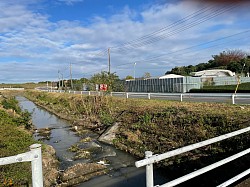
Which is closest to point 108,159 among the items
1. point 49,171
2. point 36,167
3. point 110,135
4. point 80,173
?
point 80,173

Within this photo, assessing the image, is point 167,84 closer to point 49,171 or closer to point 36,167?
point 49,171

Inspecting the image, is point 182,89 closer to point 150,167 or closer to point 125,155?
point 125,155

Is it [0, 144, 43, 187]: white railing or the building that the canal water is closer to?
[0, 144, 43, 187]: white railing

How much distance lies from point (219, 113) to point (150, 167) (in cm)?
917

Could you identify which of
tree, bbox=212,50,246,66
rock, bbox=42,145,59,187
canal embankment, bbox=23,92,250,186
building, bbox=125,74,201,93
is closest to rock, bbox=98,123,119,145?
canal embankment, bbox=23,92,250,186

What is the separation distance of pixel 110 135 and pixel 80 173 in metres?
5.63

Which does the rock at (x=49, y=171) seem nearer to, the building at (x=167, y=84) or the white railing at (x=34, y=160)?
the white railing at (x=34, y=160)

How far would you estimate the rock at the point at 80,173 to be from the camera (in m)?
8.81

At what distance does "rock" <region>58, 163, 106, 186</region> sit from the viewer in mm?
8815

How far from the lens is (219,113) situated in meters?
11.1

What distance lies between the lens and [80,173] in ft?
30.5

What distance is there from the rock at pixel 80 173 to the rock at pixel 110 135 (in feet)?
13.8

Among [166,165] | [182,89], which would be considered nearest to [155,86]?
[182,89]

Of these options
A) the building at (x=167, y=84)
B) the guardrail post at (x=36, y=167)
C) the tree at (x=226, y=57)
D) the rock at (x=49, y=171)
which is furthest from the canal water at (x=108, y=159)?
the tree at (x=226, y=57)
